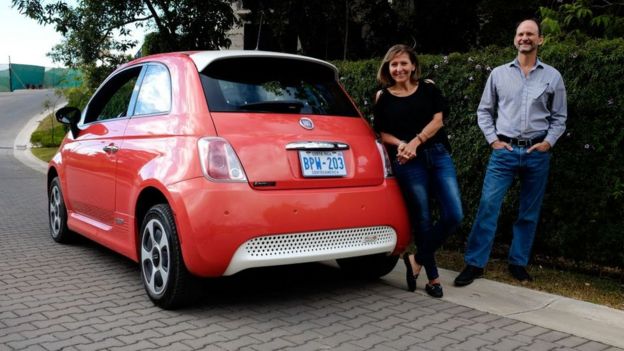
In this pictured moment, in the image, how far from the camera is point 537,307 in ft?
14.3

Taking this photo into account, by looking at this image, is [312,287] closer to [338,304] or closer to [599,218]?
[338,304]

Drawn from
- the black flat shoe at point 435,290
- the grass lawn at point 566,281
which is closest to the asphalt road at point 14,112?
the grass lawn at point 566,281

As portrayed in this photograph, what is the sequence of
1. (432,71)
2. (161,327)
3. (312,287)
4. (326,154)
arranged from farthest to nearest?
A: (432,71), (312,287), (326,154), (161,327)

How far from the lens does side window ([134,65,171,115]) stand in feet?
14.9

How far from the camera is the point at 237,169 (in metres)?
3.90

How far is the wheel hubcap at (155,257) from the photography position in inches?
164

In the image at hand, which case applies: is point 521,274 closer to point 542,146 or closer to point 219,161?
point 542,146

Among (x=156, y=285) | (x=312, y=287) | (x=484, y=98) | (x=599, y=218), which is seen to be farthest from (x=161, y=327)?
(x=599, y=218)

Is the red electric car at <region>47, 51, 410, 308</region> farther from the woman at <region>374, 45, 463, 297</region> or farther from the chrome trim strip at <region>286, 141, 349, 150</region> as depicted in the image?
the woman at <region>374, 45, 463, 297</region>

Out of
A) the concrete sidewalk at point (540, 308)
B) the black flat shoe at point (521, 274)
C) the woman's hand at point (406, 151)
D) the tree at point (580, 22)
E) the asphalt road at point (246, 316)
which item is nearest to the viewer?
the asphalt road at point (246, 316)

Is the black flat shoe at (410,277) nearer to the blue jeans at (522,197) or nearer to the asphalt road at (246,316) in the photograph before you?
the asphalt road at (246,316)

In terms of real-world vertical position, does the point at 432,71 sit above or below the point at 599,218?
above

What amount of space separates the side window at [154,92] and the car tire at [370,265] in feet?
6.21

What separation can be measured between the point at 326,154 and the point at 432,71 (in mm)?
2374
